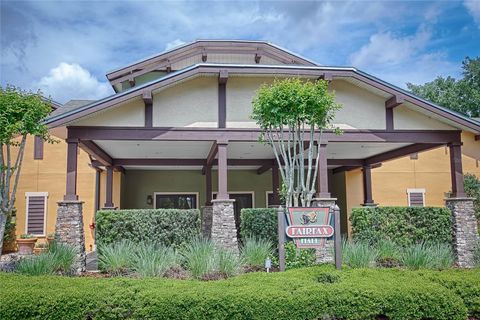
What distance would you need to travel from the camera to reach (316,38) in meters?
15.7

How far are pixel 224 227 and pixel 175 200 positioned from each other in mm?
7961

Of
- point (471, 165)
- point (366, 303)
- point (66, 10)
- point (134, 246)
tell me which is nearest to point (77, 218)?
point (134, 246)

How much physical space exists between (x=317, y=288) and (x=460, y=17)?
1503 cm

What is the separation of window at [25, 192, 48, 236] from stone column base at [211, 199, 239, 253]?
8530 millimetres

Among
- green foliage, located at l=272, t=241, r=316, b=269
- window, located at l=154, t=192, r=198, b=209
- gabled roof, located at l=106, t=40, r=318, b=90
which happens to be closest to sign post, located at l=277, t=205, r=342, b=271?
green foliage, located at l=272, t=241, r=316, b=269

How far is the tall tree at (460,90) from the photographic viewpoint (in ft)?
103

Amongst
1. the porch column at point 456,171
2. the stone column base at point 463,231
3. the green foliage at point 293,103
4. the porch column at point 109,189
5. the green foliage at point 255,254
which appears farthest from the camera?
the porch column at point 109,189

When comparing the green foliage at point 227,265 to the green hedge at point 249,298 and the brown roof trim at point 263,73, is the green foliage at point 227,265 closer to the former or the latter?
the green hedge at point 249,298

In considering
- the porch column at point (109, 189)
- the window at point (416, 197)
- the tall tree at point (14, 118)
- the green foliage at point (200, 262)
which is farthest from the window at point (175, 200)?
the green foliage at point (200, 262)

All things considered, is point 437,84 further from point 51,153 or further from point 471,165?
point 51,153

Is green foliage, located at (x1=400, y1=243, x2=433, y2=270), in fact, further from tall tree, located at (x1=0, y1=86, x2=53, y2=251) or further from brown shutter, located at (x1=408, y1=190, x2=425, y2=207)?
brown shutter, located at (x1=408, y1=190, x2=425, y2=207)

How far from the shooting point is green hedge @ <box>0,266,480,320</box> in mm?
4941

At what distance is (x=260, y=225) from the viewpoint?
994cm

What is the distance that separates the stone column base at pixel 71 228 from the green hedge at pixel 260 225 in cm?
372
